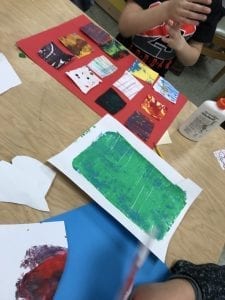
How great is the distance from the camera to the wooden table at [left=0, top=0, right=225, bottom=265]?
625mm

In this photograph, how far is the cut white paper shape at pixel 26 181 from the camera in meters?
0.58

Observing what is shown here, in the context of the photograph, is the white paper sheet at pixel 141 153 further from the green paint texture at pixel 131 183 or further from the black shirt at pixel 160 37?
the black shirt at pixel 160 37

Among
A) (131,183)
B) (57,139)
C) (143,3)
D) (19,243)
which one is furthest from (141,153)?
(143,3)

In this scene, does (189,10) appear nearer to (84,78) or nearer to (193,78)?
(84,78)

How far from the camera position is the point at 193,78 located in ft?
6.80

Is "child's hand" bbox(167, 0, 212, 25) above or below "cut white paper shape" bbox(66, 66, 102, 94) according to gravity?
above

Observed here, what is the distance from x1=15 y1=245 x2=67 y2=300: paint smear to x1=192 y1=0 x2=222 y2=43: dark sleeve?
2.79ft

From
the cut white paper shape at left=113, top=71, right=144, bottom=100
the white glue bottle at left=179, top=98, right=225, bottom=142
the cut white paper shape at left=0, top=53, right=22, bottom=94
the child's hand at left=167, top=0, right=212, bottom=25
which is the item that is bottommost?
the cut white paper shape at left=0, top=53, right=22, bottom=94

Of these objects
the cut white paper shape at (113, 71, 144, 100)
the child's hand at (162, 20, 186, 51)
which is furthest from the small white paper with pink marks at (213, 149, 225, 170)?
the child's hand at (162, 20, 186, 51)

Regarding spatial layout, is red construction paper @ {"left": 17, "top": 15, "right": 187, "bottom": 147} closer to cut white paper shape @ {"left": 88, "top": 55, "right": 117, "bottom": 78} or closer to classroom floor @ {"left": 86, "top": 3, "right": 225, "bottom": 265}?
cut white paper shape @ {"left": 88, "top": 55, "right": 117, "bottom": 78}

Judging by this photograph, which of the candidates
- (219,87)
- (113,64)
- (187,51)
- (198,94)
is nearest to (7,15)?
(113,64)

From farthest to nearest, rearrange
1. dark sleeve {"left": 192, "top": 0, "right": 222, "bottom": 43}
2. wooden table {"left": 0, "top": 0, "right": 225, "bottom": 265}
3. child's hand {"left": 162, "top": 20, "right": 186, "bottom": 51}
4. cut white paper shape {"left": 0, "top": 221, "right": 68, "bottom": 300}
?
1. dark sleeve {"left": 192, "top": 0, "right": 222, "bottom": 43}
2. child's hand {"left": 162, "top": 20, "right": 186, "bottom": 51}
3. wooden table {"left": 0, "top": 0, "right": 225, "bottom": 265}
4. cut white paper shape {"left": 0, "top": 221, "right": 68, "bottom": 300}

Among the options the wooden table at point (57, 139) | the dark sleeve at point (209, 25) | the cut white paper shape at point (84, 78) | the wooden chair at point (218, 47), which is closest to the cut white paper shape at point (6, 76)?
the wooden table at point (57, 139)

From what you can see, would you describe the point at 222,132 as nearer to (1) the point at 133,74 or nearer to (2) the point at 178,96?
(2) the point at 178,96
